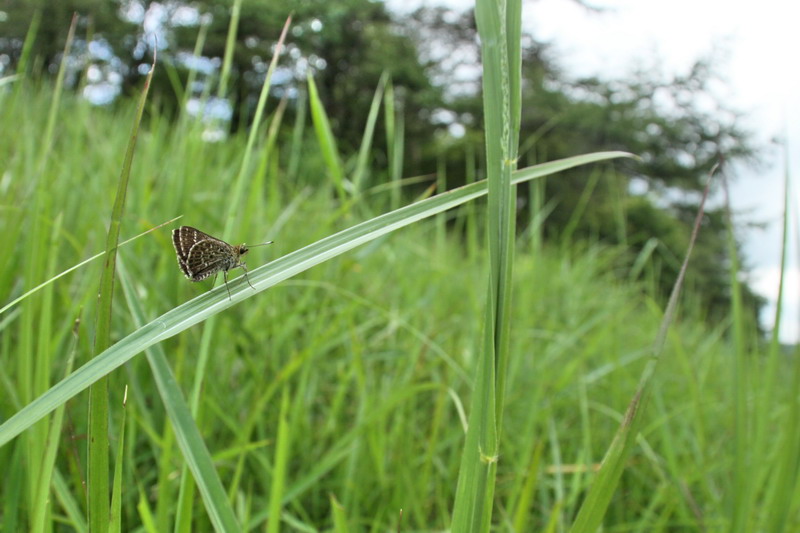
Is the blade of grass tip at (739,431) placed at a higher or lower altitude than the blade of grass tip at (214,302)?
lower

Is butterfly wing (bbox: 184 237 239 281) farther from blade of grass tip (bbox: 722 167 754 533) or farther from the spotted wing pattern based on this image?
blade of grass tip (bbox: 722 167 754 533)

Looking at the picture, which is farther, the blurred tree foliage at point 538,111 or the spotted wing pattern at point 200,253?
the blurred tree foliage at point 538,111

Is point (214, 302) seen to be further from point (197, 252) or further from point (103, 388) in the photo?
point (197, 252)

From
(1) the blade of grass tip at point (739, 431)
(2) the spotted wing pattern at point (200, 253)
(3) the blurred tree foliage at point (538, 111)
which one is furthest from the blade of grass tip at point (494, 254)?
(3) the blurred tree foliage at point (538, 111)

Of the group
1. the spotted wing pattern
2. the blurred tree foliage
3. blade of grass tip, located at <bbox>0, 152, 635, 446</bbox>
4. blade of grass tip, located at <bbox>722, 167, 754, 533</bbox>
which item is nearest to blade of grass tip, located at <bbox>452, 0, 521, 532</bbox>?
blade of grass tip, located at <bbox>0, 152, 635, 446</bbox>

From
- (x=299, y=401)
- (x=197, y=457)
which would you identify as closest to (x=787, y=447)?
(x=197, y=457)

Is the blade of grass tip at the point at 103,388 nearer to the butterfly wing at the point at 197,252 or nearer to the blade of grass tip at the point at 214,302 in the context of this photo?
the blade of grass tip at the point at 214,302
